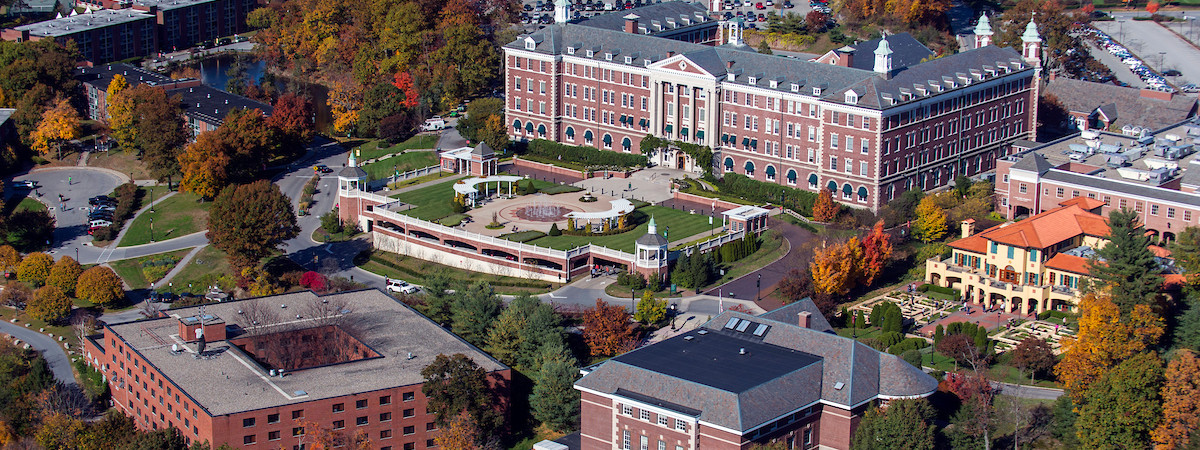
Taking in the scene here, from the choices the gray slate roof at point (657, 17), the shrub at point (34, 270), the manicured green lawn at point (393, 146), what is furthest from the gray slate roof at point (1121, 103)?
the shrub at point (34, 270)

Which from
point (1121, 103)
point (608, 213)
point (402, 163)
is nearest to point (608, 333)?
point (608, 213)

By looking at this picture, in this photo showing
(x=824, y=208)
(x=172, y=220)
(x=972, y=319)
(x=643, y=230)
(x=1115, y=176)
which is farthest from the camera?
(x=172, y=220)

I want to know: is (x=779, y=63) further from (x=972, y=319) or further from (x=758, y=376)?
(x=758, y=376)

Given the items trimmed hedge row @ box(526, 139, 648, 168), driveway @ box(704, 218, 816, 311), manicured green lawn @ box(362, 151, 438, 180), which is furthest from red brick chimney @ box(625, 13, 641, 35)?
driveway @ box(704, 218, 816, 311)

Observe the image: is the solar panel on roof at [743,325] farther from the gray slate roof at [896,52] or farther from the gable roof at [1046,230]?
the gray slate roof at [896,52]

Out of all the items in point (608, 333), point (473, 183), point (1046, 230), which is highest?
point (1046, 230)
